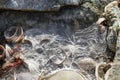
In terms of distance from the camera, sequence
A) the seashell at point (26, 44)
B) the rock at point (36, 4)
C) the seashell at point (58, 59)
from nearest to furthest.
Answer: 1. the seashell at point (58, 59)
2. the seashell at point (26, 44)
3. the rock at point (36, 4)

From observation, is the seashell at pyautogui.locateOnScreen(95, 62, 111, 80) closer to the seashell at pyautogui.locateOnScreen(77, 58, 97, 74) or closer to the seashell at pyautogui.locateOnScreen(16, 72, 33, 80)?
the seashell at pyautogui.locateOnScreen(77, 58, 97, 74)

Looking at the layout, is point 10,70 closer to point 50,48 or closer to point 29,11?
point 50,48

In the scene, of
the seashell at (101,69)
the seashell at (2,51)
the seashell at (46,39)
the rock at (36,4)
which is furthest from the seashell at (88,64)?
the seashell at (2,51)

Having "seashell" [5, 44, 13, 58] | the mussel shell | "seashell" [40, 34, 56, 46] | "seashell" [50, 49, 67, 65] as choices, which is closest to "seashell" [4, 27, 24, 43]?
the mussel shell

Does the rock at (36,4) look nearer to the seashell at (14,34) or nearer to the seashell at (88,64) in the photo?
the seashell at (14,34)

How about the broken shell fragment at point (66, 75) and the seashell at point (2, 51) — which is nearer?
the broken shell fragment at point (66, 75)

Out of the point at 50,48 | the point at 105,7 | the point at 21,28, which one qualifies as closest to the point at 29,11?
the point at 21,28

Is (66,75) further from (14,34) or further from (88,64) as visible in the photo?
(14,34)
